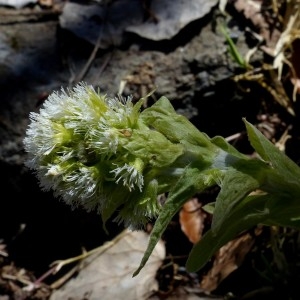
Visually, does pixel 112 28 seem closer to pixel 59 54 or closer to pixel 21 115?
pixel 59 54

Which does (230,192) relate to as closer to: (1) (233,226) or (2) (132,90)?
(1) (233,226)

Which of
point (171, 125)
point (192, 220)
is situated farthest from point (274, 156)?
point (192, 220)

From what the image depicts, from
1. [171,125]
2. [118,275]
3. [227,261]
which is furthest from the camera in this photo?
[118,275]

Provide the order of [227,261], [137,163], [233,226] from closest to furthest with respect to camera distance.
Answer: [137,163]
[233,226]
[227,261]

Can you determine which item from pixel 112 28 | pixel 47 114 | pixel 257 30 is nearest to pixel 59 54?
pixel 112 28

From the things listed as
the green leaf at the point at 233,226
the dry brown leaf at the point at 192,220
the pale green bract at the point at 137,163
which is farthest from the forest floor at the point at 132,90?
the pale green bract at the point at 137,163

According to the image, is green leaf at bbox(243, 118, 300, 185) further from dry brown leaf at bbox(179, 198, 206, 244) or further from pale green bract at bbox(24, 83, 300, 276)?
dry brown leaf at bbox(179, 198, 206, 244)
